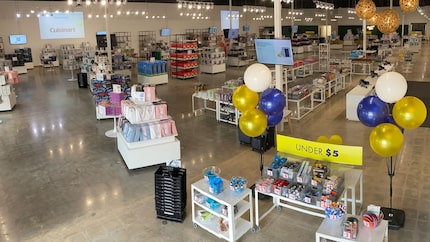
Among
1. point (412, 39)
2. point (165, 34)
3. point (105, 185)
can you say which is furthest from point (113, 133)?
point (412, 39)

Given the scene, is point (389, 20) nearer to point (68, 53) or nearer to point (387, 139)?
point (387, 139)

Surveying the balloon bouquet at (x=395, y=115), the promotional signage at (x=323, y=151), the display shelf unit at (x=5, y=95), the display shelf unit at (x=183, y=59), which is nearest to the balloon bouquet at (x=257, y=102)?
the promotional signage at (x=323, y=151)

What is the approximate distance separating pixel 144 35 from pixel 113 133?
20.0 m

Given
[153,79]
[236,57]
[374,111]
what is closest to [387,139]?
[374,111]

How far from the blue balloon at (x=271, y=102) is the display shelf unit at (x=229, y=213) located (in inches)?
52.5

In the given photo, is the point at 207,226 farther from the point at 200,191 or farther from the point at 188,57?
the point at 188,57

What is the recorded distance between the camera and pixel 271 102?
5.68 metres

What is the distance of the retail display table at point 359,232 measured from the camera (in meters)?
3.67

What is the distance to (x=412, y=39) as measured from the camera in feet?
94.8

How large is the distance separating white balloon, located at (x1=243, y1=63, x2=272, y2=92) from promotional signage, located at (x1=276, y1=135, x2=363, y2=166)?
31.1 inches

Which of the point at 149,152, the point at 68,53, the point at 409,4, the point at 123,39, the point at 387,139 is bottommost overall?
the point at 149,152

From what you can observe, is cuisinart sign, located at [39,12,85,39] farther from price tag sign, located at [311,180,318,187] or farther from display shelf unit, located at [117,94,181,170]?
price tag sign, located at [311,180,318,187]

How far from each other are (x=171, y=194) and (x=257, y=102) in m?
1.85

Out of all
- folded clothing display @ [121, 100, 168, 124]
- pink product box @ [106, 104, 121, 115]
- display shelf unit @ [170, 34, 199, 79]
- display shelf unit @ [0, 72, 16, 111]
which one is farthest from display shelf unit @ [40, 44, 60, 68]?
folded clothing display @ [121, 100, 168, 124]
